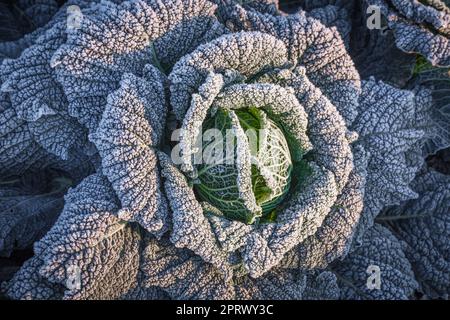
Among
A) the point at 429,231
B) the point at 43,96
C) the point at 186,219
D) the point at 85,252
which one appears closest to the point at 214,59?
the point at 186,219

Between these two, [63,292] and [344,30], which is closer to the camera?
[63,292]

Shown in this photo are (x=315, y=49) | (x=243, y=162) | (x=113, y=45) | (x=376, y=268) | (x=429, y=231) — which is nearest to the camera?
(x=243, y=162)

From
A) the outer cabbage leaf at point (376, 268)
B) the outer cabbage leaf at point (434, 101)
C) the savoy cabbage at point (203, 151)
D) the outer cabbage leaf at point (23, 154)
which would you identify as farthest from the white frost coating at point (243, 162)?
the outer cabbage leaf at point (434, 101)

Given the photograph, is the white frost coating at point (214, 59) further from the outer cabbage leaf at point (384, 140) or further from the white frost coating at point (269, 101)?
the outer cabbage leaf at point (384, 140)

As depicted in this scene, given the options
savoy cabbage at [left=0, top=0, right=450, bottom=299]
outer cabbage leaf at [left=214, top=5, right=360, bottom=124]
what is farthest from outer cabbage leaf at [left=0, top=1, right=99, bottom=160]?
outer cabbage leaf at [left=214, top=5, right=360, bottom=124]

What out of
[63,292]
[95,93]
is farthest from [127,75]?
[63,292]

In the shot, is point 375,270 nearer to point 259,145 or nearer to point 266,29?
point 259,145

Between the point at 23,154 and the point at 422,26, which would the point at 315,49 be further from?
the point at 23,154
